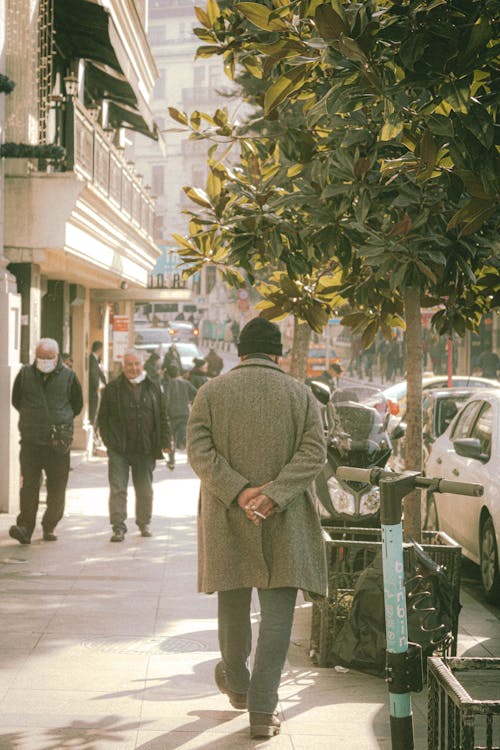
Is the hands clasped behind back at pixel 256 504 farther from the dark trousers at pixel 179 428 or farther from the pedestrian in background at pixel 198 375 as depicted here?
the pedestrian in background at pixel 198 375

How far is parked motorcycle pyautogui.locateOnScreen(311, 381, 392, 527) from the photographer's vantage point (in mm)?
8836

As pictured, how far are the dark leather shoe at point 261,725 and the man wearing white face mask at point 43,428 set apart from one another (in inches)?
243

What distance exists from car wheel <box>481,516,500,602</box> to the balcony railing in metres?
7.30

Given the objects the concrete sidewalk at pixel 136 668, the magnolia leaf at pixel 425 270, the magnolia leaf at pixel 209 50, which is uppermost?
the magnolia leaf at pixel 209 50

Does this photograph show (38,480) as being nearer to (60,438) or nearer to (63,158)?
(60,438)

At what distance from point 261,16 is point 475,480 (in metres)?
6.56

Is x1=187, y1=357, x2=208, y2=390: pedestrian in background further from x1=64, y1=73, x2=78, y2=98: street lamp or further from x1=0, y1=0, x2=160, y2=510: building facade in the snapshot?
x1=64, y1=73, x2=78, y2=98: street lamp

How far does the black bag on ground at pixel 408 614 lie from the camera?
255 inches

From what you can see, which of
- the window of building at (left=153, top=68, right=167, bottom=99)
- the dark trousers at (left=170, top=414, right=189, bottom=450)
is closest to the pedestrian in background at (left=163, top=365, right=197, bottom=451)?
the dark trousers at (left=170, top=414, right=189, bottom=450)

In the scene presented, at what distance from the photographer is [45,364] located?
38.0 feet

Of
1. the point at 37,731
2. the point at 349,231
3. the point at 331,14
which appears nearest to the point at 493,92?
the point at 331,14

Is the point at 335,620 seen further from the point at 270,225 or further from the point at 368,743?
the point at 270,225

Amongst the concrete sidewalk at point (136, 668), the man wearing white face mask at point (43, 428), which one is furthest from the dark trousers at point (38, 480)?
the concrete sidewalk at point (136, 668)

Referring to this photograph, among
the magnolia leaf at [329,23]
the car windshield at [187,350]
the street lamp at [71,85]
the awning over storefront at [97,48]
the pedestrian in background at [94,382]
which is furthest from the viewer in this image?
the car windshield at [187,350]
